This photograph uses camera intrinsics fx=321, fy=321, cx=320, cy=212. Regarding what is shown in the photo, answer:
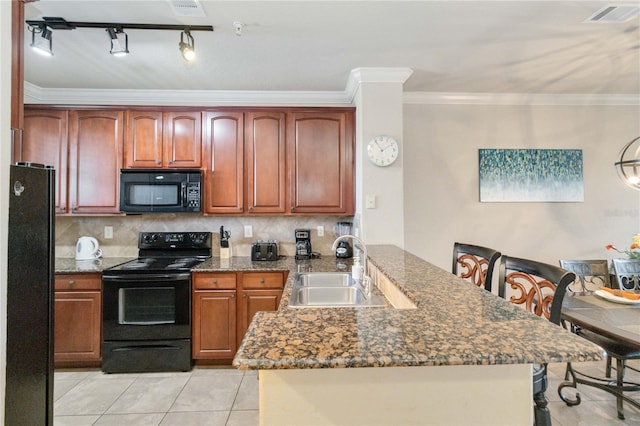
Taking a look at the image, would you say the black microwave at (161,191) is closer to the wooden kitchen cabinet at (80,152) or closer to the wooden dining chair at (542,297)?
the wooden kitchen cabinet at (80,152)

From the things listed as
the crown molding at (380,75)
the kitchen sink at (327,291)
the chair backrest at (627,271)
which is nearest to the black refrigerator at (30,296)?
the kitchen sink at (327,291)

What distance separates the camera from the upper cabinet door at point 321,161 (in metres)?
3.00

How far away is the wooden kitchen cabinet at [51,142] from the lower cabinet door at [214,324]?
5.12ft

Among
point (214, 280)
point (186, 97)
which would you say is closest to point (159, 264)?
point (214, 280)

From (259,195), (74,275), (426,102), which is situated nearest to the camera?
(74,275)

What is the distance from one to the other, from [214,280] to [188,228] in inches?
33.9

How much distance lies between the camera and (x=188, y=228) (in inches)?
130

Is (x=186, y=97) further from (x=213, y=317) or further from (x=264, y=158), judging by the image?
(x=213, y=317)

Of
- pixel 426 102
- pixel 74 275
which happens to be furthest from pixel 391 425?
pixel 426 102

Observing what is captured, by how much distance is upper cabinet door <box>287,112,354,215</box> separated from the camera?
300 centimetres

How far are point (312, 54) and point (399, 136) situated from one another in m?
0.96

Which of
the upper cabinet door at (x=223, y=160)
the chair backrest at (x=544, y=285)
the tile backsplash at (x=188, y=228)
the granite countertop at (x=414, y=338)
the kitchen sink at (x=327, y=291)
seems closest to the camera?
the granite countertop at (x=414, y=338)

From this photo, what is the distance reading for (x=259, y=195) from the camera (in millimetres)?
3010

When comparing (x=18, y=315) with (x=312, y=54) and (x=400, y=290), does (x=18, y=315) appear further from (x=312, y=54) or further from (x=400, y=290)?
(x=312, y=54)
